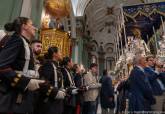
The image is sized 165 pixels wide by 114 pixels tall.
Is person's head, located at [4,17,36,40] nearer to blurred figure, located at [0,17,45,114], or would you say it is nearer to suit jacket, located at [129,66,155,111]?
blurred figure, located at [0,17,45,114]

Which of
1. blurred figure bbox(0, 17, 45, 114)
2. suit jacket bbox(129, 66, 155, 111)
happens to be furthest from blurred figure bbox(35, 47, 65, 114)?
suit jacket bbox(129, 66, 155, 111)

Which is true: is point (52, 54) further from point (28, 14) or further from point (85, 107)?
point (28, 14)

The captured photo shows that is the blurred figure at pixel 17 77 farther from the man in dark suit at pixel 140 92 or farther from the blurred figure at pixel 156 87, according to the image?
the blurred figure at pixel 156 87

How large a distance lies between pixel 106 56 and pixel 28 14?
17.8 metres

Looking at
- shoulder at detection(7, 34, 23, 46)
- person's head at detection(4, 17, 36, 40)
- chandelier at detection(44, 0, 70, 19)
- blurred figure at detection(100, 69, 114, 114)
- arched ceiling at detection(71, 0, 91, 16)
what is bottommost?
blurred figure at detection(100, 69, 114, 114)

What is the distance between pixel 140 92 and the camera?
10.6 ft

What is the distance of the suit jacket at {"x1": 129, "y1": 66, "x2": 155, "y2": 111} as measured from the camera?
3.17m

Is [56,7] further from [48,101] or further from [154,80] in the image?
[48,101]

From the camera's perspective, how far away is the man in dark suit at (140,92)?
3170 millimetres

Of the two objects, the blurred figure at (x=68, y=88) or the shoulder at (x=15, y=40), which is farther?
the blurred figure at (x=68, y=88)

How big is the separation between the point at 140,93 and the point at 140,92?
0.04 feet

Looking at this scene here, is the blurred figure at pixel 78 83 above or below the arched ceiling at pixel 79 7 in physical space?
Answer: below

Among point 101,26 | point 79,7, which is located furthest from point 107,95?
point 101,26

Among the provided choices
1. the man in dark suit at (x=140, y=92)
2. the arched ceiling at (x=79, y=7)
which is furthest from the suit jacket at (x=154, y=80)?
the arched ceiling at (x=79, y=7)
